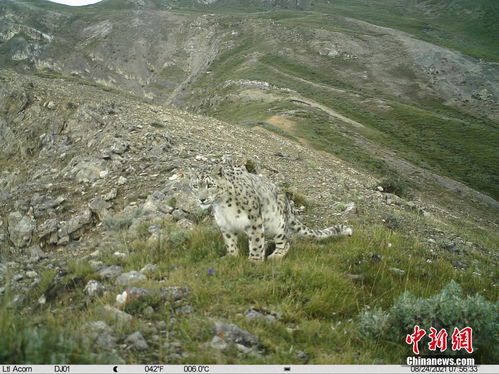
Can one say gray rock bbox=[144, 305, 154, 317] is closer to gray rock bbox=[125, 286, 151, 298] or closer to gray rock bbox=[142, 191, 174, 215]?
gray rock bbox=[125, 286, 151, 298]

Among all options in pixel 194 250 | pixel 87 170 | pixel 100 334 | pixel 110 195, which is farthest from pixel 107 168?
pixel 100 334

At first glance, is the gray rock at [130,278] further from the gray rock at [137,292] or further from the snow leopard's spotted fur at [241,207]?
the snow leopard's spotted fur at [241,207]

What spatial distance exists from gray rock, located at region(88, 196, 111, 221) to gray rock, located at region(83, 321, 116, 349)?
934 cm

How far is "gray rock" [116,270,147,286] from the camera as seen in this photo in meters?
7.23

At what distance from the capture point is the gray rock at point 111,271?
25.8 feet

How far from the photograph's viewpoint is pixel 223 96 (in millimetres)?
88562

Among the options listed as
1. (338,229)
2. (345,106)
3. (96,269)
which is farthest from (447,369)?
(345,106)

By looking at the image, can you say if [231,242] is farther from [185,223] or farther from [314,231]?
[185,223]

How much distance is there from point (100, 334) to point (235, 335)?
180 centimetres

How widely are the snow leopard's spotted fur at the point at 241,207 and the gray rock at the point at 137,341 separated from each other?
2866 millimetres

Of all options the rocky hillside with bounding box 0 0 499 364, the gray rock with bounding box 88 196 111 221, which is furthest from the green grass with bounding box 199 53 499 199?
the gray rock with bounding box 88 196 111 221

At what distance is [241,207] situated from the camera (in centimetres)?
817

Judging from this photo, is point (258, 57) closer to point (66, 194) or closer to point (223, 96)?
point (223, 96)

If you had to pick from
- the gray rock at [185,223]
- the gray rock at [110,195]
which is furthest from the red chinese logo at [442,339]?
the gray rock at [110,195]
